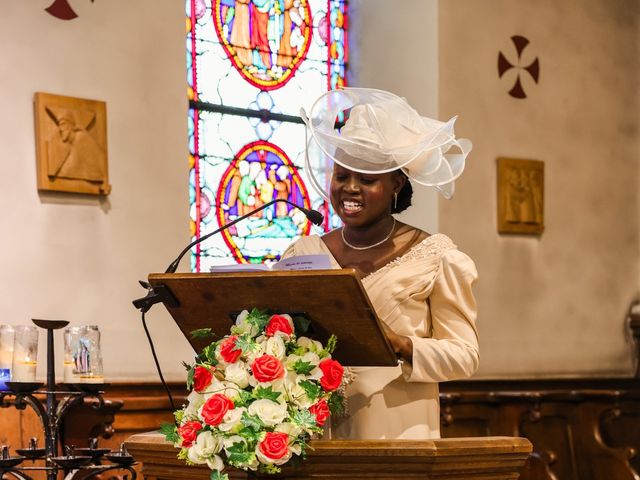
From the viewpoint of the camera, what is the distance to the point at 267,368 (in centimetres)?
258

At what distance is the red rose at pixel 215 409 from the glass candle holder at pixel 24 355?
187cm

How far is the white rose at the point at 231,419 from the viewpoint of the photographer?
8.30ft

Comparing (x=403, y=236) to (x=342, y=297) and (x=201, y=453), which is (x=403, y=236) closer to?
(x=342, y=297)

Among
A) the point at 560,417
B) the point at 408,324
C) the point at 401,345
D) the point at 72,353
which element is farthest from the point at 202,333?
the point at 560,417

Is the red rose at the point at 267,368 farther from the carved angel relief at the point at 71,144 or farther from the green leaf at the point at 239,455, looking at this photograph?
the carved angel relief at the point at 71,144

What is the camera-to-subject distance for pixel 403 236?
3.51m

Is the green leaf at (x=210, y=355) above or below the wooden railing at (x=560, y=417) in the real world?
above

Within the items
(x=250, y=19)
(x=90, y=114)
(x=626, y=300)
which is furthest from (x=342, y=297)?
(x=626, y=300)

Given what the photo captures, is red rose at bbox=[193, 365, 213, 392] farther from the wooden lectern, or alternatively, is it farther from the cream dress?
the cream dress

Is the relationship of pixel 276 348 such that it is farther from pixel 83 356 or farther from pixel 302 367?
pixel 83 356

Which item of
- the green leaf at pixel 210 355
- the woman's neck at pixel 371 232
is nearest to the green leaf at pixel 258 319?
the green leaf at pixel 210 355

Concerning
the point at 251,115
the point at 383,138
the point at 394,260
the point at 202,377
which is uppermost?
the point at 251,115

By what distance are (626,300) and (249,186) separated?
2.87 metres

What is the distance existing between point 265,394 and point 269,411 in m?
0.05
